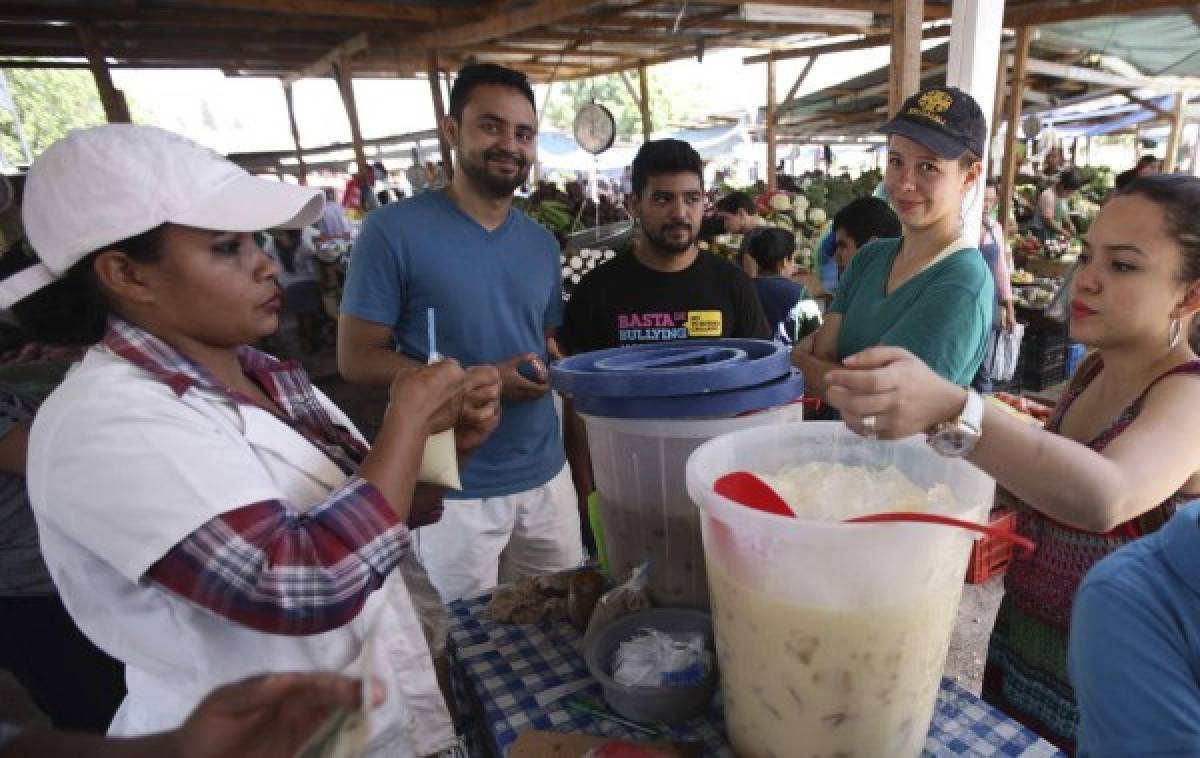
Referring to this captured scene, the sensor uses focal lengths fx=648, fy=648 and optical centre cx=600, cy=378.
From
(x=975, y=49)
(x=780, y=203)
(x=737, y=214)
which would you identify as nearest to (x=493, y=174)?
(x=975, y=49)

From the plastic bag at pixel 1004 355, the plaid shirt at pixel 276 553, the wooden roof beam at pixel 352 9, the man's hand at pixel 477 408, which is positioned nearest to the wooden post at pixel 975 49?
the plastic bag at pixel 1004 355

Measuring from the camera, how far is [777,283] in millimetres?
3779

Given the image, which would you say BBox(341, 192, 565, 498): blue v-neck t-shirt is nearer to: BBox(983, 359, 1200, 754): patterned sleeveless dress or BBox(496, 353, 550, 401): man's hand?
BBox(496, 353, 550, 401): man's hand

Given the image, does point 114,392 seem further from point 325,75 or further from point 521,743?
point 325,75

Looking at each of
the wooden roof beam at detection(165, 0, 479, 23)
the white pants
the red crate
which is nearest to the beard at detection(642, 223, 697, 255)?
the white pants

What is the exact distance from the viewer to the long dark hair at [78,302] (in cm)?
104

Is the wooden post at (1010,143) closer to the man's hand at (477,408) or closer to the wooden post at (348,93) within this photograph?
the wooden post at (348,93)

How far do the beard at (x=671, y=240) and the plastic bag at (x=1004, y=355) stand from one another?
3679 millimetres

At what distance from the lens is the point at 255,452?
3.60ft

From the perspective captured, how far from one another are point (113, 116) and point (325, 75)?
3.26 metres

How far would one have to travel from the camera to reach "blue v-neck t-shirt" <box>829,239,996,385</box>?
1732 millimetres

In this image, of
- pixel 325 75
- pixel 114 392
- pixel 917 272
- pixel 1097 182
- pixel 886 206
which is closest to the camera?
pixel 114 392

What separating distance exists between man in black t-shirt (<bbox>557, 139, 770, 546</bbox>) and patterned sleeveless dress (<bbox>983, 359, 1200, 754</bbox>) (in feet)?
3.57

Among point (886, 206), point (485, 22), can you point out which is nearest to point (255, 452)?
point (886, 206)
